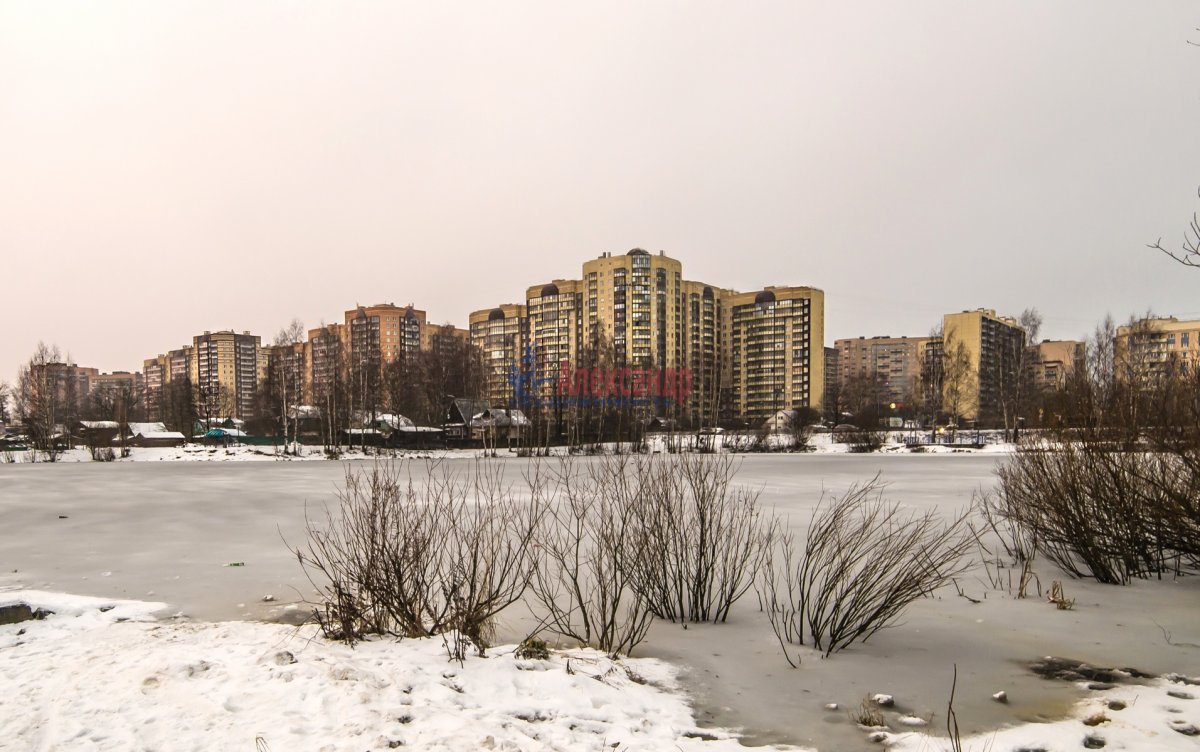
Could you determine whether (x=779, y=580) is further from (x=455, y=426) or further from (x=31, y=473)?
(x=455, y=426)

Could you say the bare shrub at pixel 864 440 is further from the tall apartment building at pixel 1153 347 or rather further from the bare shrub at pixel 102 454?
the bare shrub at pixel 102 454

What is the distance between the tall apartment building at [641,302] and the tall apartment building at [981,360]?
3337cm

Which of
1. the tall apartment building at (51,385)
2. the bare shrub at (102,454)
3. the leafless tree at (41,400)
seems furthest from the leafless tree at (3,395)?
the bare shrub at (102,454)

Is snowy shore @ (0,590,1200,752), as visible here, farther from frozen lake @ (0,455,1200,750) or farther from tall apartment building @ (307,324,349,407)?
tall apartment building @ (307,324,349,407)

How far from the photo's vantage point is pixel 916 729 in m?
4.27

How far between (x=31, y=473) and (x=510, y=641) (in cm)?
3437

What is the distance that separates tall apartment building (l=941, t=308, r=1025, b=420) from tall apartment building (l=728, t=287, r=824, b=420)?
750 inches

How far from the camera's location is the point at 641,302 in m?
87.9

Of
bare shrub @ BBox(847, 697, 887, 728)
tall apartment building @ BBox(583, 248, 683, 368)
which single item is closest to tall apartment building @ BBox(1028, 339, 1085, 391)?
bare shrub @ BBox(847, 697, 887, 728)

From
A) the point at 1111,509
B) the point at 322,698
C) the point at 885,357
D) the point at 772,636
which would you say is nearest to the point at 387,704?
the point at 322,698

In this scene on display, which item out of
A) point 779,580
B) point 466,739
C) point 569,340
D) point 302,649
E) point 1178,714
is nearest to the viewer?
point 466,739

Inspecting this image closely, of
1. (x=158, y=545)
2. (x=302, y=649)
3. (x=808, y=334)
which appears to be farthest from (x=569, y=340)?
(x=302, y=649)

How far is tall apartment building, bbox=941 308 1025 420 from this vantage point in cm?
4978

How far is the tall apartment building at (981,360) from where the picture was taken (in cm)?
4978
